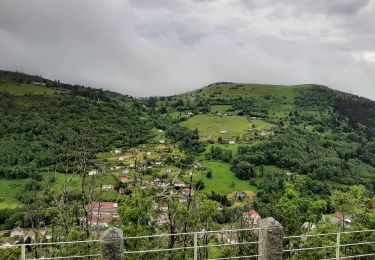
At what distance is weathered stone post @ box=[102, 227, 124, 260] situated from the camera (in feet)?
27.5

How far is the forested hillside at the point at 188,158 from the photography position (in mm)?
22297

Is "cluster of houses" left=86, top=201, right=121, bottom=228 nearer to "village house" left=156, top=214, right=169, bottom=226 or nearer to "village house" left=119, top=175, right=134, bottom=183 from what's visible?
"village house" left=156, top=214, right=169, bottom=226

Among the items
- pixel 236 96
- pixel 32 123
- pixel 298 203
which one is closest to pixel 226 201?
pixel 298 203

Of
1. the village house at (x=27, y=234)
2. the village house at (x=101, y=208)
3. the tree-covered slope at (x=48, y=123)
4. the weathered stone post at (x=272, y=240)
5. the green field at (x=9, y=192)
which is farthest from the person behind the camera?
the tree-covered slope at (x=48, y=123)

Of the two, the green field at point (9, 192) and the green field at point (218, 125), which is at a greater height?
the green field at point (218, 125)

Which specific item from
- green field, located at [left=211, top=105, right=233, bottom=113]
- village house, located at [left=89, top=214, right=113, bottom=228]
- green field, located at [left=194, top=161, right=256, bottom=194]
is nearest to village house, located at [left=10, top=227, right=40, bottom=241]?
village house, located at [left=89, top=214, right=113, bottom=228]

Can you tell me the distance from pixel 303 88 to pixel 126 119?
97.5 meters

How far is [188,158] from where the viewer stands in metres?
87.4

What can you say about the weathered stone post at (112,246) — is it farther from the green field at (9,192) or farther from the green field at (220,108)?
the green field at (220,108)

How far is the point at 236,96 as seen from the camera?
18400 centimetres

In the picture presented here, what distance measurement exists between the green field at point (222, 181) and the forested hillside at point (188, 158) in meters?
0.30

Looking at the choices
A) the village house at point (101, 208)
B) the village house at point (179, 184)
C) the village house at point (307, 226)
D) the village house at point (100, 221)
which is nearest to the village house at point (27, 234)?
the village house at point (100, 221)

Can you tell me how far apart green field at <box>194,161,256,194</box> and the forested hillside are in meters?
0.30

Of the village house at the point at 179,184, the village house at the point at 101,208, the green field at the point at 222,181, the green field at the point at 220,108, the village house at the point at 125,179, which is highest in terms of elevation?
the green field at the point at 220,108
